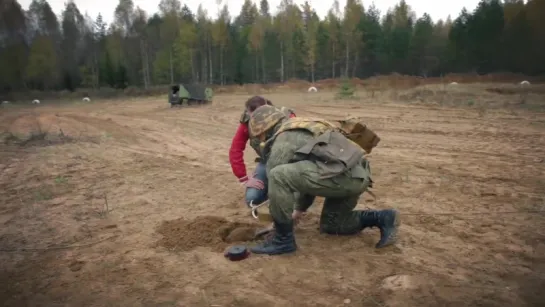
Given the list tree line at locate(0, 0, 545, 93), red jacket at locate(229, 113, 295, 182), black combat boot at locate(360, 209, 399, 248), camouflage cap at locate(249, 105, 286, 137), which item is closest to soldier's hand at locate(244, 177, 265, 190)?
red jacket at locate(229, 113, 295, 182)

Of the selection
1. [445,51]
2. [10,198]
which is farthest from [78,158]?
[445,51]

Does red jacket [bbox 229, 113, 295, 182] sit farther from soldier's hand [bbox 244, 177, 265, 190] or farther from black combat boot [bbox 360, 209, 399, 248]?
black combat boot [bbox 360, 209, 399, 248]

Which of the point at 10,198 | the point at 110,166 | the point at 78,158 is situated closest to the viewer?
the point at 10,198

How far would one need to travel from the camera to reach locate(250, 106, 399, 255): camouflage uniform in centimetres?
342

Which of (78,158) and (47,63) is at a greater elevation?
Result: (47,63)

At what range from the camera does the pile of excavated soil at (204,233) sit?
3.91m

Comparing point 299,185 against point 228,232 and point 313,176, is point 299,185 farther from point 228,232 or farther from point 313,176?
point 228,232

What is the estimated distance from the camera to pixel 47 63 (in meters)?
38.9

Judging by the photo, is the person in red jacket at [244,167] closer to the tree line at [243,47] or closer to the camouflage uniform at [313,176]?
the camouflage uniform at [313,176]

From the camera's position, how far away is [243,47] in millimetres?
48469

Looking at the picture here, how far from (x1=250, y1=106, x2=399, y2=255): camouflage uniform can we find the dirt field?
0.18m

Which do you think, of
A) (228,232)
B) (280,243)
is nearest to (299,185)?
(280,243)

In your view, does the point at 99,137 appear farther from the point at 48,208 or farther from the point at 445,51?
the point at 445,51

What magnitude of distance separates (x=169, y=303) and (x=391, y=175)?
437 centimetres
